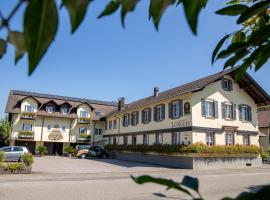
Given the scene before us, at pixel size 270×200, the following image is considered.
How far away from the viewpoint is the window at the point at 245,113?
A: 92.0 feet

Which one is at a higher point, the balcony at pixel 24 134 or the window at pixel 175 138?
the balcony at pixel 24 134

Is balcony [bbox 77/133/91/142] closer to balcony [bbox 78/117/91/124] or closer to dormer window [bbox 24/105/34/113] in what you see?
balcony [bbox 78/117/91/124]

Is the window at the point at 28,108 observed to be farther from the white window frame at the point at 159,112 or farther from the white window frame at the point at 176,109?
the white window frame at the point at 176,109

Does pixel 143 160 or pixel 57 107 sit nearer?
pixel 143 160

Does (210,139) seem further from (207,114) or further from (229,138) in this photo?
(229,138)

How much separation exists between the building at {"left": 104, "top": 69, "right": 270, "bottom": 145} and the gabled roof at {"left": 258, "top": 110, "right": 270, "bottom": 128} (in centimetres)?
967

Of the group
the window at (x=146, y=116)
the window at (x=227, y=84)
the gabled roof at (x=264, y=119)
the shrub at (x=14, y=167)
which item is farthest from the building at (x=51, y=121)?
the shrub at (x=14, y=167)

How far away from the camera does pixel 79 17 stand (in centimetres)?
45

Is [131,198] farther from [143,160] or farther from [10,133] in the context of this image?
[10,133]

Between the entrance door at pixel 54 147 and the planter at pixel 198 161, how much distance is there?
16.9 metres

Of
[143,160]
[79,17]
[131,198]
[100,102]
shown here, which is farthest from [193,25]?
[100,102]

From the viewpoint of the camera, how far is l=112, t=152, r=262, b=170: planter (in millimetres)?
23281

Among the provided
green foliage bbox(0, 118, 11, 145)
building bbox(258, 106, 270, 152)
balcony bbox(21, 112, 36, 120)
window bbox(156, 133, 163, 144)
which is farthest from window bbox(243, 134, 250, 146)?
green foliage bbox(0, 118, 11, 145)

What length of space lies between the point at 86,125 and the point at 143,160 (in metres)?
16.2
